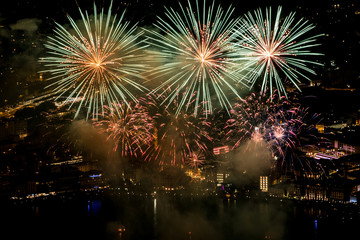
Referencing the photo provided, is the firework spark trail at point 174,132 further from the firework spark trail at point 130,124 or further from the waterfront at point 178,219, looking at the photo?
the waterfront at point 178,219

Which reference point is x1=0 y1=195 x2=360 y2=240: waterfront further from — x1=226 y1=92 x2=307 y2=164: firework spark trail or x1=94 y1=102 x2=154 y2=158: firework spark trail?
x1=226 y1=92 x2=307 y2=164: firework spark trail

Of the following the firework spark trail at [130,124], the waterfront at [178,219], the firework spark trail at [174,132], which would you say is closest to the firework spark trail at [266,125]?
the firework spark trail at [174,132]

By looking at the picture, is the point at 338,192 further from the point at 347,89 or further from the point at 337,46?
the point at 337,46

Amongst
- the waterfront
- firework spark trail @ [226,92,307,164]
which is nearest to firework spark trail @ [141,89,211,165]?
firework spark trail @ [226,92,307,164]

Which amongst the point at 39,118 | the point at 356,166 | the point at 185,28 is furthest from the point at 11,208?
the point at 356,166

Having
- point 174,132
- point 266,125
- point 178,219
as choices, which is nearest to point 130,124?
point 174,132
